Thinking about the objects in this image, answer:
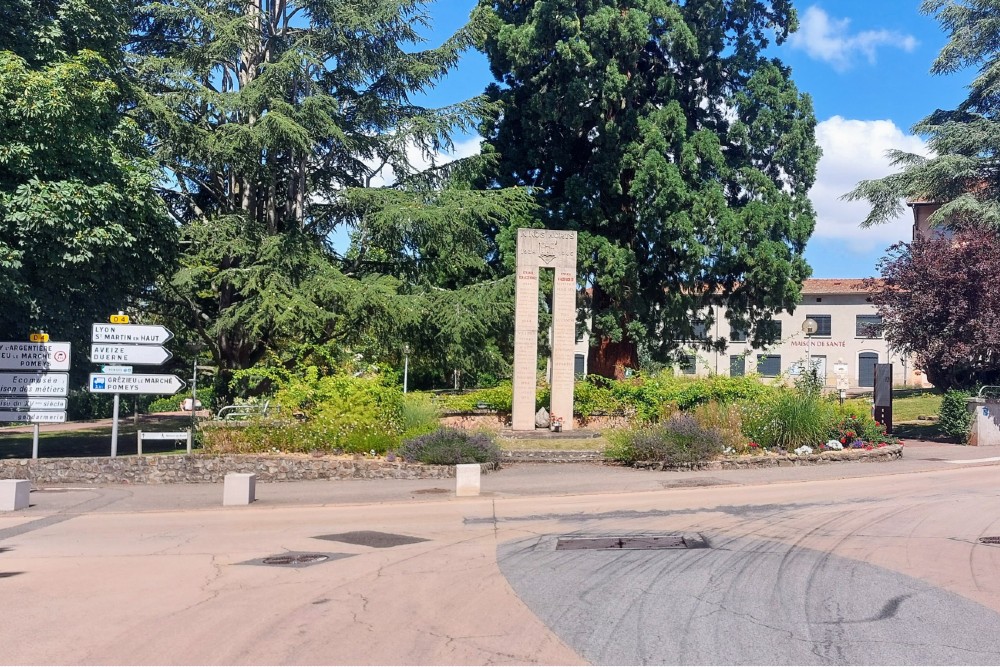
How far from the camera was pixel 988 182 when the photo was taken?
32812mm

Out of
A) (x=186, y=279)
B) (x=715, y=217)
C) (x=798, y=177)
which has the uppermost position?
(x=798, y=177)

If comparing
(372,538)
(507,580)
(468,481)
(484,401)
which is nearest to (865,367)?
(484,401)

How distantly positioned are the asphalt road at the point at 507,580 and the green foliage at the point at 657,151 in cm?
1382

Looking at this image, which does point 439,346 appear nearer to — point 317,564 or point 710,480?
point 710,480

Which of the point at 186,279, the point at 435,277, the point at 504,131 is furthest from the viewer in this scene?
the point at 504,131

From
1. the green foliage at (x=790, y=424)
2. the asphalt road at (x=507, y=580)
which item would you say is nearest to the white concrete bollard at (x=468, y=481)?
the asphalt road at (x=507, y=580)

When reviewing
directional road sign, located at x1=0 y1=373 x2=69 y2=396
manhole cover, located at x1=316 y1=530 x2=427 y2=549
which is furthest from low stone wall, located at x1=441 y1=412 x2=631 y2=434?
manhole cover, located at x1=316 y1=530 x2=427 y2=549

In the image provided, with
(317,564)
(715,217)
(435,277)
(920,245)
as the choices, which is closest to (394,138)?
(435,277)

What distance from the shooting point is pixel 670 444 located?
17938 millimetres

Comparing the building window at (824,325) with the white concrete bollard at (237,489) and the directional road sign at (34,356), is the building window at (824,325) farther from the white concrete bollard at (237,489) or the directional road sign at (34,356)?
the white concrete bollard at (237,489)

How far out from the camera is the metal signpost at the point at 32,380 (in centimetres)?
1772

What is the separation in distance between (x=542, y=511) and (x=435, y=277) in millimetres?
15827

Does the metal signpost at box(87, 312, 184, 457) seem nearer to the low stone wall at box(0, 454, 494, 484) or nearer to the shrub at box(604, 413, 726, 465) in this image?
the low stone wall at box(0, 454, 494, 484)

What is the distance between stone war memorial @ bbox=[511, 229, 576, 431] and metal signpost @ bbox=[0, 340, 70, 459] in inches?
414
